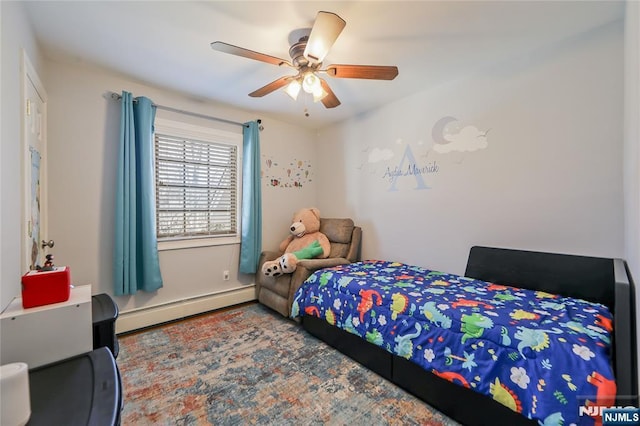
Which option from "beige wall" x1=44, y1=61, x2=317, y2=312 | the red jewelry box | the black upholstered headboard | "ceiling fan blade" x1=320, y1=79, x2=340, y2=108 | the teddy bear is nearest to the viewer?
the black upholstered headboard

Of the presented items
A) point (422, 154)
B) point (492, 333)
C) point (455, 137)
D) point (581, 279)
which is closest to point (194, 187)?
point (422, 154)

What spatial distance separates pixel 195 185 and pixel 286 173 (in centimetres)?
121

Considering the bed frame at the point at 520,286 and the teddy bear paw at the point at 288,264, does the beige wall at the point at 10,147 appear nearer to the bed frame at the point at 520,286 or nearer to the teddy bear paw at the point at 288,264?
the teddy bear paw at the point at 288,264

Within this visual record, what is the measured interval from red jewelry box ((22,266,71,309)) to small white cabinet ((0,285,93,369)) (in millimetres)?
Answer: 34

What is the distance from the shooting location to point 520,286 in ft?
6.79

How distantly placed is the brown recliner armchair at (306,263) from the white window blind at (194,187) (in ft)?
2.49

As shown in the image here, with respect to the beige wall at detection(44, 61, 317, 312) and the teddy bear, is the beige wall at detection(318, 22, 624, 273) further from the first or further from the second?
the beige wall at detection(44, 61, 317, 312)

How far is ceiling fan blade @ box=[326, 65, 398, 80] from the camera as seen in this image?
68.8 inches

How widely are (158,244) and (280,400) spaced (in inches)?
78.2

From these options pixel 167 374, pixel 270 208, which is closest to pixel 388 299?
pixel 167 374

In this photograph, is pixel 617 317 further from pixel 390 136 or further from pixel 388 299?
pixel 390 136

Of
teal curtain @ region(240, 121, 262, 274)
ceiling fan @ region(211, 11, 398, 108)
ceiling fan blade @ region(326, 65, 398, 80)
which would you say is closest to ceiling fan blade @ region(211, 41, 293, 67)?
ceiling fan @ region(211, 11, 398, 108)

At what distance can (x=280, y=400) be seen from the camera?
1659 mm

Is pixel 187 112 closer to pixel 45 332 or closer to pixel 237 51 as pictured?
pixel 237 51
